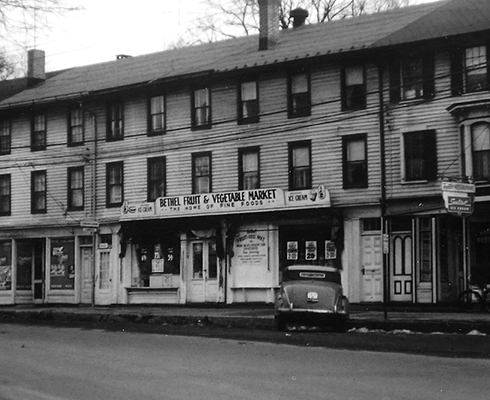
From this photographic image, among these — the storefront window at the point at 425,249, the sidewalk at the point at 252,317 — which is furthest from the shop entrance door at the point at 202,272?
the storefront window at the point at 425,249

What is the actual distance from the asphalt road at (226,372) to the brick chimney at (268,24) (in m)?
19.1

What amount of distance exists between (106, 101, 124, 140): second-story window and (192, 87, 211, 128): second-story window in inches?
147

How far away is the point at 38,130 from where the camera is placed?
129ft

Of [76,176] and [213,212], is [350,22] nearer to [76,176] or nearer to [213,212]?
[213,212]

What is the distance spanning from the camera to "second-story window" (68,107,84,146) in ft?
124

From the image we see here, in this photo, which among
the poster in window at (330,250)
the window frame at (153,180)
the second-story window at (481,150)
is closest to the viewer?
the second-story window at (481,150)

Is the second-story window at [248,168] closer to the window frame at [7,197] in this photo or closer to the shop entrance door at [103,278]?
the shop entrance door at [103,278]

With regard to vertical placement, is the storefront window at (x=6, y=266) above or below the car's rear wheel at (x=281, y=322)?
above

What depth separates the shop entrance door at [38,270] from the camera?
39344mm

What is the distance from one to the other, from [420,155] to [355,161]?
244 cm

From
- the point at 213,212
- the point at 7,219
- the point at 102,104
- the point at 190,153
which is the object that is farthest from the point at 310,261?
the point at 7,219

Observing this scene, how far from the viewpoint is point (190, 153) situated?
3431 centimetres

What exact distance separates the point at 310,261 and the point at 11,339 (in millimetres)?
14141

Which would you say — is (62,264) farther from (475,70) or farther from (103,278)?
(475,70)
